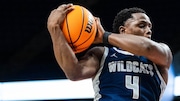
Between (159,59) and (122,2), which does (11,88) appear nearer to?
(122,2)

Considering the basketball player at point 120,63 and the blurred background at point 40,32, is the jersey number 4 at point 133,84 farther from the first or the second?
the blurred background at point 40,32

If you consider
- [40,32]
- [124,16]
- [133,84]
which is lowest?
[40,32]

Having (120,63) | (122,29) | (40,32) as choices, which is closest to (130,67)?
(120,63)

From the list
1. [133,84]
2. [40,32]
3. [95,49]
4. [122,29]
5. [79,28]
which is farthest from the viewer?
[40,32]

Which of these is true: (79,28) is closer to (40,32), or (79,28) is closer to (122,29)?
(122,29)

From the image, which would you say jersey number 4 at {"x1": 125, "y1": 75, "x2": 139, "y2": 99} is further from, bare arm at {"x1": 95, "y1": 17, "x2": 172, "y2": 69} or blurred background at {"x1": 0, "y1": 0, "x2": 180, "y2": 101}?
blurred background at {"x1": 0, "y1": 0, "x2": 180, "y2": 101}

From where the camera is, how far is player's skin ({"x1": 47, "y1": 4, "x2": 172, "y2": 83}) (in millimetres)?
2010

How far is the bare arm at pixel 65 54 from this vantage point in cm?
200

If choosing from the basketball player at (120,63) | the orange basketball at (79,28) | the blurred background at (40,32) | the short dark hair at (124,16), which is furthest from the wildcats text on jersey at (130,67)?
the blurred background at (40,32)

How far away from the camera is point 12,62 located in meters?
5.55

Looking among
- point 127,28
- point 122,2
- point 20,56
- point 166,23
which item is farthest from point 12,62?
point 127,28

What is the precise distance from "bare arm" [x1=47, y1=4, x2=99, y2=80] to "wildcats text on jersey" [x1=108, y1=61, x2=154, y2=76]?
10 cm

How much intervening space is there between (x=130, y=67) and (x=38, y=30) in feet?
10.8

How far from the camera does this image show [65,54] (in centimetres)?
203
